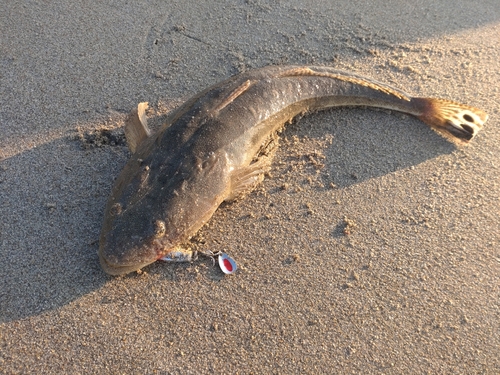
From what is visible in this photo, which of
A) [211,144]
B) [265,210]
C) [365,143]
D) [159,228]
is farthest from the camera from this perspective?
[365,143]

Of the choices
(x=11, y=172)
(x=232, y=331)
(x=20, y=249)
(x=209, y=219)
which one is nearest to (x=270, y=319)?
(x=232, y=331)

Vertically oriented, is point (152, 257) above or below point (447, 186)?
below

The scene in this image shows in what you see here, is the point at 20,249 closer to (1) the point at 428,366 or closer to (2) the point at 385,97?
(1) the point at 428,366

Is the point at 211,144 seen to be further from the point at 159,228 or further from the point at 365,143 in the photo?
the point at 365,143

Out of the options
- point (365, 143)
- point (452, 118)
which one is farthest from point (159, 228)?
point (452, 118)

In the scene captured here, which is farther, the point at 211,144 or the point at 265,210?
the point at 265,210

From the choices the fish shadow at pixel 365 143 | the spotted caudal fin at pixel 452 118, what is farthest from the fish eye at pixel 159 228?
the spotted caudal fin at pixel 452 118

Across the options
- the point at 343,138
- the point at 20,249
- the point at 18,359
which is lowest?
the point at 18,359
